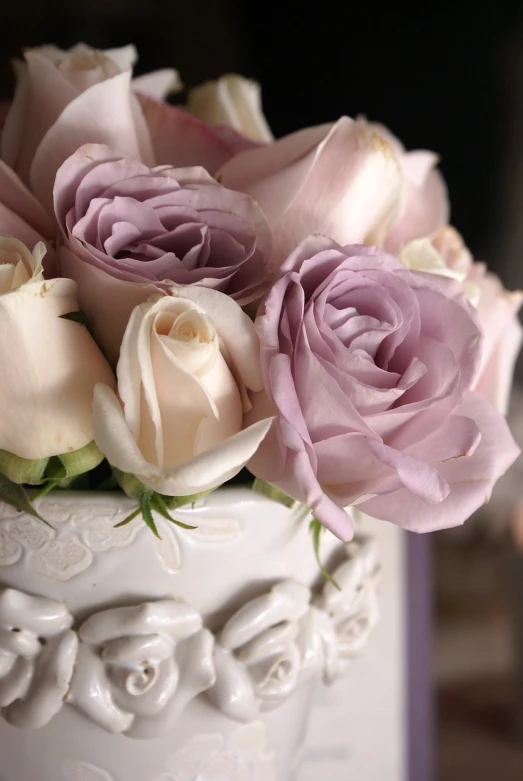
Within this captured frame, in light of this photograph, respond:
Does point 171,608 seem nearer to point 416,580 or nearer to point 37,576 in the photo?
point 37,576

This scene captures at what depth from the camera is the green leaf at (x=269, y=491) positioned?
267 millimetres

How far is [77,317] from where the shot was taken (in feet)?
0.80

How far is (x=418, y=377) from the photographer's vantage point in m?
0.24

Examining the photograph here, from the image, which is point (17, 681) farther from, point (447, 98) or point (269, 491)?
point (447, 98)

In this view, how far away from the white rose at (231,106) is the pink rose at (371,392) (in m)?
0.16

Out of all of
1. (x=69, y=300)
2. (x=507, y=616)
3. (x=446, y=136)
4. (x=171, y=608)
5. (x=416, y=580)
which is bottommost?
(x=507, y=616)

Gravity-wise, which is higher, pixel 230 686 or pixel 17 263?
pixel 17 263

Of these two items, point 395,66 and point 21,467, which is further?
point 395,66

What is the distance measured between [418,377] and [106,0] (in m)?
0.86

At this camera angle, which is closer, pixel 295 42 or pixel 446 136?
pixel 295 42

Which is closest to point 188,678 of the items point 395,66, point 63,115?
point 63,115

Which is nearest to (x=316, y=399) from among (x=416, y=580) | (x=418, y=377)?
(x=418, y=377)

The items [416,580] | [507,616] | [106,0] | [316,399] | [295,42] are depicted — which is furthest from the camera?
[507,616]

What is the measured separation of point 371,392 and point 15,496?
126mm
